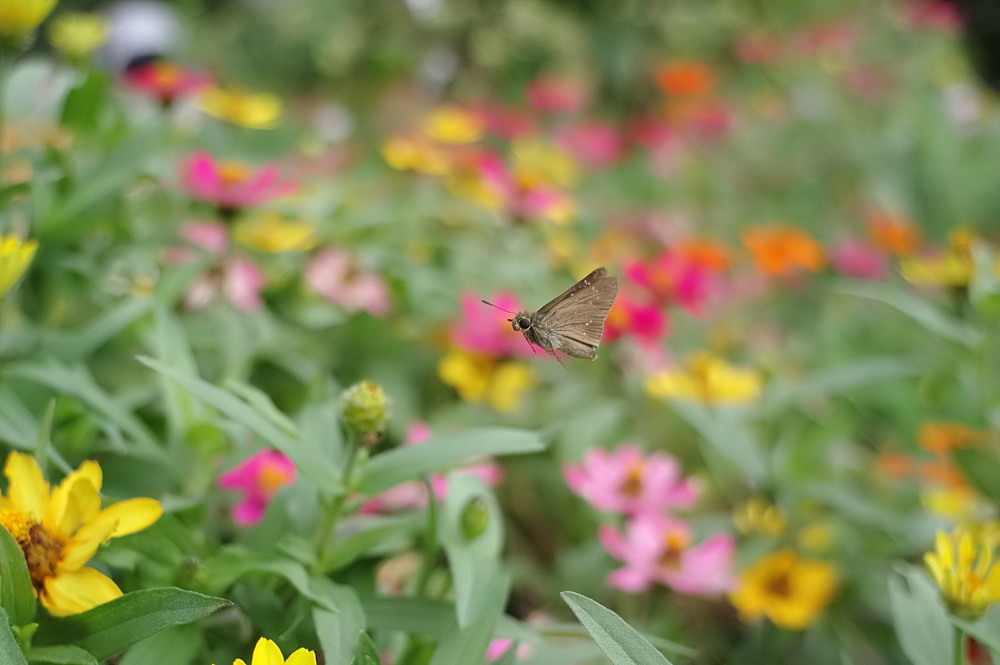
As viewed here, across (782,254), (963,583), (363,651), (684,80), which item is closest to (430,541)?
(363,651)

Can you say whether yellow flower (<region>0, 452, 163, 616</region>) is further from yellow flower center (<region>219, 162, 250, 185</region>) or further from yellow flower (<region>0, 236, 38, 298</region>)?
yellow flower center (<region>219, 162, 250, 185</region>)

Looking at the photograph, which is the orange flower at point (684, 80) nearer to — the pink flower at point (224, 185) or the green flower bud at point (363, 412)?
the pink flower at point (224, 185)

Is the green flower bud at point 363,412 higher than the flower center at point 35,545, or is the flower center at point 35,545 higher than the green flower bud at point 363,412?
the green flower bud at point 363,412

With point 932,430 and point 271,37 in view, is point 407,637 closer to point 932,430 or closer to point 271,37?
point 932,430

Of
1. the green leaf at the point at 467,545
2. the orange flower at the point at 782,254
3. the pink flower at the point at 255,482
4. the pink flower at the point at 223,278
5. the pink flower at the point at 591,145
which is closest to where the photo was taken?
the green leaf at the point at 467,545

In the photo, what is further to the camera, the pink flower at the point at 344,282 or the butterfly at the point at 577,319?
the pink flower at the point at 344,282

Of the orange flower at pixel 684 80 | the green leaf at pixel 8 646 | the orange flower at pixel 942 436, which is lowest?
the orange flower at pixel 942 436

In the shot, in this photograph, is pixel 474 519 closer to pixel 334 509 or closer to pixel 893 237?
pixel 334 509

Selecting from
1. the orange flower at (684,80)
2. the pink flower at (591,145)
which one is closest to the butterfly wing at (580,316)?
the pink flower at (591,145)
